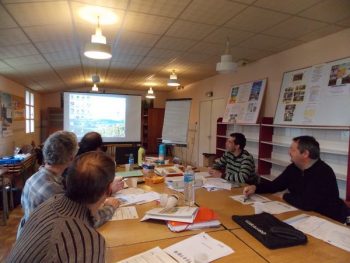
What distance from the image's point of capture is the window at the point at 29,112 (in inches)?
260

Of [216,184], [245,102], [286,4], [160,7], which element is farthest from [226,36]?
[216,184]

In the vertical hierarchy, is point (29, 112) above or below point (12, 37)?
below

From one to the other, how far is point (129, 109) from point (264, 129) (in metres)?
2.79

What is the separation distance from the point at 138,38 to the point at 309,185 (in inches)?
103

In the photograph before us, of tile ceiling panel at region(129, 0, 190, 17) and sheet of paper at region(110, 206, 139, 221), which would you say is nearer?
sheet of paper at region(110, 206, 139, 221)

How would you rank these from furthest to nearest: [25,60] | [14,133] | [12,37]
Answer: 1. [14,133]
2. [25,60]
3. [12,37]

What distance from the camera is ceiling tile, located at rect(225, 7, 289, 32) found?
242 centimetres

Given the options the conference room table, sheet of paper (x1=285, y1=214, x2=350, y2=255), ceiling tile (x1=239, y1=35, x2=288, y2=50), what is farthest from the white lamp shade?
sheet of paper (x1=285, y1=214, x2=350, y2=255)

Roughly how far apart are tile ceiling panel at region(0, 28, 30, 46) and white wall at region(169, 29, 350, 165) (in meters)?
3.57

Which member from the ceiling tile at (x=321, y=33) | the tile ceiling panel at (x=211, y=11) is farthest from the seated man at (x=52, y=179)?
the ceiling tile at (x=321, y=33)

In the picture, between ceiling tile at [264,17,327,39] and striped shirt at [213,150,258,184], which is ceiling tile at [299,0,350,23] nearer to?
ceiling tile at [264,17,327,39]

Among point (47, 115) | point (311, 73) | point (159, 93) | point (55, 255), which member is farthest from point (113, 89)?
point (55, 255)

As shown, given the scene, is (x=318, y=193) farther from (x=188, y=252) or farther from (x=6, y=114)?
(x=6, y=114)

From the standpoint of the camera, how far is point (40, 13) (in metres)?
2.33
